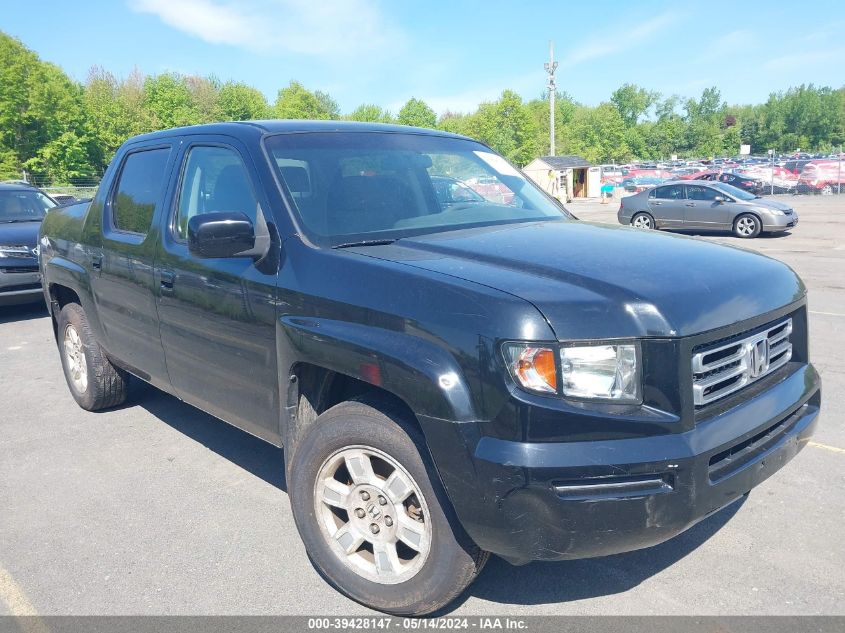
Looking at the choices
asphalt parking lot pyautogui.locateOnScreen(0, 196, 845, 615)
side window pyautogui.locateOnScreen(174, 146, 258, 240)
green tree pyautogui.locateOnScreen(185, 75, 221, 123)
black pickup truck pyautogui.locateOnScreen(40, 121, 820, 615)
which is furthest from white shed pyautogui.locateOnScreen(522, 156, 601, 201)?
green tree pyautogui.locateOnScreen(185, 75, 221, 123)

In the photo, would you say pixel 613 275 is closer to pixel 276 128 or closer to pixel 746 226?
pixel 276 128

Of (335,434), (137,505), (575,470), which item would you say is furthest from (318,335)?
(137,505)

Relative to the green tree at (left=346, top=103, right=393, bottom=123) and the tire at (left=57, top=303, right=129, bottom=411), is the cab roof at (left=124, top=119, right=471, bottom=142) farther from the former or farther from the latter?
the green tree at (left=346, top=103, right=393, bottom=123)

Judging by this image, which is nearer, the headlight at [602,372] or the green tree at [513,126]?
the headlight at [602,372]

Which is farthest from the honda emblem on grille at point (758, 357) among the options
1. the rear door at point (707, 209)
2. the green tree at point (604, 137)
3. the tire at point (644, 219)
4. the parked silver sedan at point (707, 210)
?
the green tree at point (604, 137)

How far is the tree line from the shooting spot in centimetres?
5328

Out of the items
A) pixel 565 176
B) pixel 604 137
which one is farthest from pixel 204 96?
pixel 565 176

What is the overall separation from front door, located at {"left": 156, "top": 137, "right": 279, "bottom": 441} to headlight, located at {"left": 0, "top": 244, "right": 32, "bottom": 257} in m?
6.55

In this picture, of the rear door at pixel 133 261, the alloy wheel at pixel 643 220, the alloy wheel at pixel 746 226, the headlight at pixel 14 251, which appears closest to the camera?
the rear door at pixel 133 261

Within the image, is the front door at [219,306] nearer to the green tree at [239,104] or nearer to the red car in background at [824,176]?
the red car in background at [824,176]

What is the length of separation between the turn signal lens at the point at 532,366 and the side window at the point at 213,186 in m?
1.58

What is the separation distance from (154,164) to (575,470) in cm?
320

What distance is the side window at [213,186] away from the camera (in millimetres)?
3428

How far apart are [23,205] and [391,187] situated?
29.7ft
